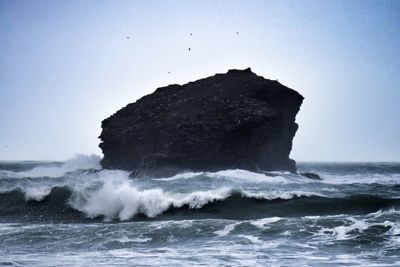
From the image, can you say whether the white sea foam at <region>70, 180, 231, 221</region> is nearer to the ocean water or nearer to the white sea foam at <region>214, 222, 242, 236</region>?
the ocean water

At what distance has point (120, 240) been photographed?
1492cm

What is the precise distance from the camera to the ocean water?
12234 mm

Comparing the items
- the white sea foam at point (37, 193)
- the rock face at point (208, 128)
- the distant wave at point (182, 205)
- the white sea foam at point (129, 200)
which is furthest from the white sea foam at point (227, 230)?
the rock face at point (208, 128)

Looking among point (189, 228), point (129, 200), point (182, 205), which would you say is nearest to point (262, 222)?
point (189, 228)

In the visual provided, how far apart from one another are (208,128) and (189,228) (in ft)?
107

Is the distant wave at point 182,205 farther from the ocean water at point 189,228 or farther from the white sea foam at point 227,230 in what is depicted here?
the white sea foam at point 227,230

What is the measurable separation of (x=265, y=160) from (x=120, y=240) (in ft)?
122

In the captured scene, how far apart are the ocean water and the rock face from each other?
21777 millimetres

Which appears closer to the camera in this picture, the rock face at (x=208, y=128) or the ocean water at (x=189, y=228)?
the ocean water at (x=189, y=228)

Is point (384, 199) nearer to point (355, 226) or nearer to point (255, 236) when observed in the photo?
point (355, 226)

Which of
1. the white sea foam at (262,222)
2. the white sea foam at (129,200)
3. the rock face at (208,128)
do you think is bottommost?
the white sea foam at (262,222)

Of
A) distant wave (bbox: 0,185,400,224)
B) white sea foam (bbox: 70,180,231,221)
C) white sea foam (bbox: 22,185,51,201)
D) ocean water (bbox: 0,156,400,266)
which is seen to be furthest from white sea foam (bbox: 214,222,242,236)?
white sea foam (bbox: 22,185,51,201)

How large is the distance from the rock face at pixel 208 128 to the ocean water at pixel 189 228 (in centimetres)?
2178

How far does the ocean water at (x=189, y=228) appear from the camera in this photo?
12.2 meters
